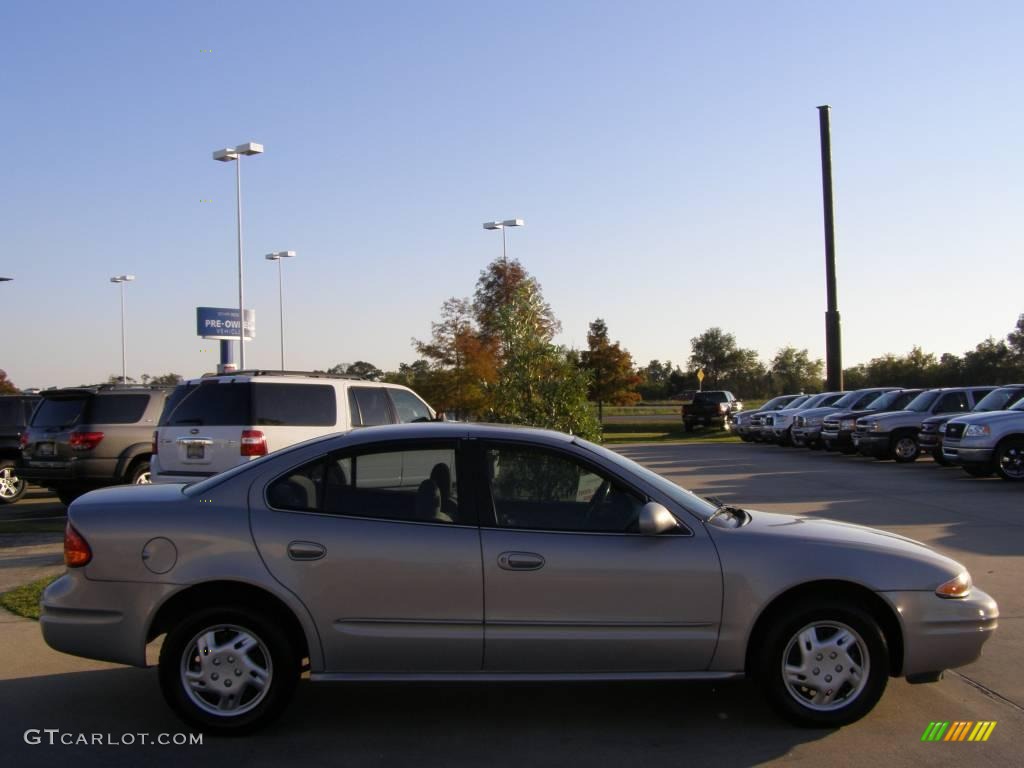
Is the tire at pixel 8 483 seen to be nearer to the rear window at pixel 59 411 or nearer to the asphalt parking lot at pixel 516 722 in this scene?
the rear window at pixel 59 411

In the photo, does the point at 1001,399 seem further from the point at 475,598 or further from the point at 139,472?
the point at 475,598

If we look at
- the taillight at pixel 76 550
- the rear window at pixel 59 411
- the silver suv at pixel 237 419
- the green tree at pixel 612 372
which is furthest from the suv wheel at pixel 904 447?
the green tree at pixel 612 372

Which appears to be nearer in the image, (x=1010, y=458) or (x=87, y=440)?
(x=87, y=440)

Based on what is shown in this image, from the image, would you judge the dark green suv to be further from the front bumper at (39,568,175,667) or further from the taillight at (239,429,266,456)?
the front bumper at (39,568,175,667)

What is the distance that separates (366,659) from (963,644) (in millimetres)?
3177

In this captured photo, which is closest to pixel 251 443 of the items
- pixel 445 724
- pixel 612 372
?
pixel 445 724

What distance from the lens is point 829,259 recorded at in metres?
36.7

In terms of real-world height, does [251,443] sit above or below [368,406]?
below

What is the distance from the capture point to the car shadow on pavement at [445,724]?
16.1 feet

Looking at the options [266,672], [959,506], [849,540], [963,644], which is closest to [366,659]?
[266,672]

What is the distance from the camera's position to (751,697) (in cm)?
582

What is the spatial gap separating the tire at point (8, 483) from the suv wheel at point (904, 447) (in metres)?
18.7

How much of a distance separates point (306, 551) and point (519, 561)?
110cm

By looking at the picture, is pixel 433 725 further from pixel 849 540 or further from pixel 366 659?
pixel 849 540
